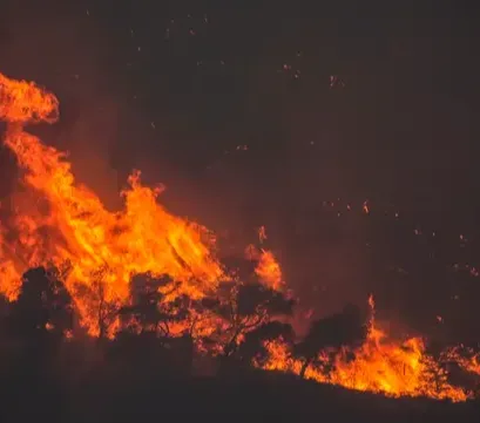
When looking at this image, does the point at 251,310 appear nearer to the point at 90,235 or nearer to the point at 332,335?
the point at 332,335

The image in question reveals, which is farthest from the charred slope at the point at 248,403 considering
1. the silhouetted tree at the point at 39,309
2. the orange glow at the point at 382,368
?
the silhouetted tree at the point at 39,309

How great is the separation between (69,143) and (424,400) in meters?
33.8

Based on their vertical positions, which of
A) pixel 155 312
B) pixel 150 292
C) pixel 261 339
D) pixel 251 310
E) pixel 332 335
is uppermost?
pixel 150 292

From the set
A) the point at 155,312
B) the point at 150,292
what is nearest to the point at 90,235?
the point at 150,292

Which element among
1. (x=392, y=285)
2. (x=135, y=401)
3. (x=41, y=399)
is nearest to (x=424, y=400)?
(x=135, y=401)

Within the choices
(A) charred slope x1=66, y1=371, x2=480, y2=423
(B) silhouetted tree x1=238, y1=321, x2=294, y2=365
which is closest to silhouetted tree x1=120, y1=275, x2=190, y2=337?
(B) silhouetted tree x1=238, y1=321, x2=294, y2=365

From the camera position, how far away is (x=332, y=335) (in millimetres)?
39438

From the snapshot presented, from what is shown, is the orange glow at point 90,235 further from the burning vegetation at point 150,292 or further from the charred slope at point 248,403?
the charred slope at point 248,403

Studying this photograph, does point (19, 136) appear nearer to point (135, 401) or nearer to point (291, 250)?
point (291, 250)

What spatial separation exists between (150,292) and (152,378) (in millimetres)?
11599

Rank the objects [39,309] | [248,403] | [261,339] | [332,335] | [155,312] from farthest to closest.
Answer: [155,312]
[332,335]
[261,339]
[39,309]
[248,403]

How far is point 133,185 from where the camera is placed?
2029 inches

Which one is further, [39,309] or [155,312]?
[155,312]

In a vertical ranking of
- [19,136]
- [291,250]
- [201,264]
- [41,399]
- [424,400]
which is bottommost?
[41,399]
